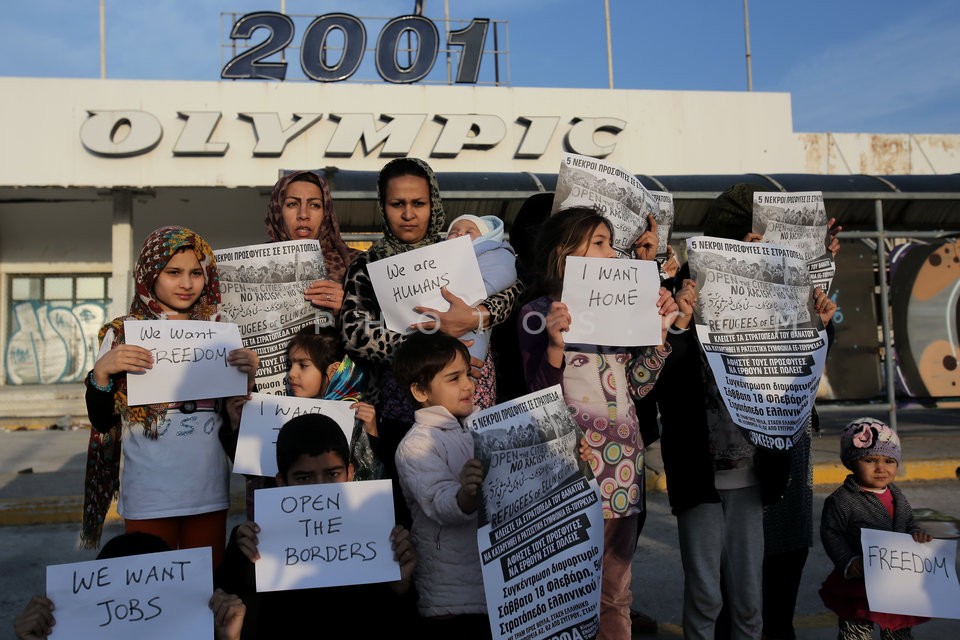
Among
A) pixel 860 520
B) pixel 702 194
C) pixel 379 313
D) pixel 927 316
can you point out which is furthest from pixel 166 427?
pixel 927 316

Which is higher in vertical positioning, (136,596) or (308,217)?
(308,217)

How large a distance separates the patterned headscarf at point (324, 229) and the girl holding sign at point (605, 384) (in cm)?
84

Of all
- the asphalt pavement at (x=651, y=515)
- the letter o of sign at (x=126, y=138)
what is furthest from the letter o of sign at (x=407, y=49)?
the asphalt pavement at (x=651, y=515)

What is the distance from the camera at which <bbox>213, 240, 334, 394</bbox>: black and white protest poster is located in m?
3.04

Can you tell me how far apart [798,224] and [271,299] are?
85.7 inches

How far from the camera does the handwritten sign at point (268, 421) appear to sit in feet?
8.86

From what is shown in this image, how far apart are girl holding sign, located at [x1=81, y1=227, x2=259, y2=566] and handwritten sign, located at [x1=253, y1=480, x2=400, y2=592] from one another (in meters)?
0.57

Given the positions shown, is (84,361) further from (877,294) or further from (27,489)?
(877,294)

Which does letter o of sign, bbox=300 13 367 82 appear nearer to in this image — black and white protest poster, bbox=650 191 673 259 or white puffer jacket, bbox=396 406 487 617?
black and white protest poster, bbox=650 191 673 259

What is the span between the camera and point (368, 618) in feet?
8.17

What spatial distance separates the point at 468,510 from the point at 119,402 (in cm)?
133

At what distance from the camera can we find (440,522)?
2514 millimetres

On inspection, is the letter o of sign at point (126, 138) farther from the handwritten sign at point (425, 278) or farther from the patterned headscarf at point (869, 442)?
the patterned headscarf at point (869, 442)

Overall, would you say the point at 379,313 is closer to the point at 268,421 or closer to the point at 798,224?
the point at 268,421
